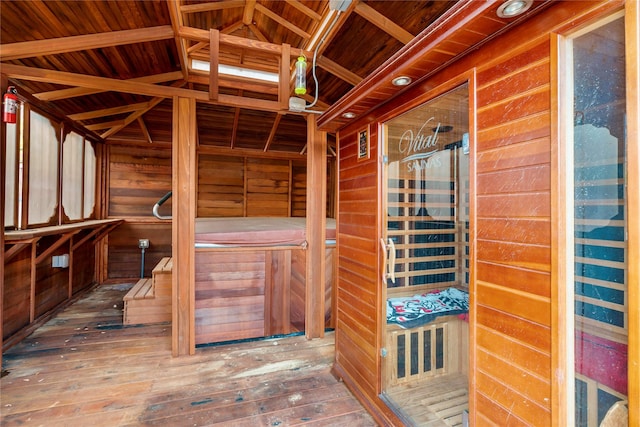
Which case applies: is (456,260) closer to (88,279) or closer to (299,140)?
(299,140)

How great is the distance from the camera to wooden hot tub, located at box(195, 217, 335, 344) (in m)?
2.68

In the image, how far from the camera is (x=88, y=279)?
4215 mm

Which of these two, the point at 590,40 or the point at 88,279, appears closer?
the point at 590,40

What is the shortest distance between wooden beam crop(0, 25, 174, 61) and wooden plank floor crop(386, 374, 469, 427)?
3.10m

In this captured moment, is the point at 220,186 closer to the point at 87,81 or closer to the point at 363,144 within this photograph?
the point at 87,81

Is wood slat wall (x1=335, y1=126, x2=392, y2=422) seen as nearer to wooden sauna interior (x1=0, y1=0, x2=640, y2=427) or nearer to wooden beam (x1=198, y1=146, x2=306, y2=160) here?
wooden sauna interior (x1=0, y1=0, x2=640, y2=427)

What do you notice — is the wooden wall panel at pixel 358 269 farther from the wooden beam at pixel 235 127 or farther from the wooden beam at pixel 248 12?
the wooden beam at pixel 235 127

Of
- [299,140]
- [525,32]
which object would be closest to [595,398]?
[525,32]

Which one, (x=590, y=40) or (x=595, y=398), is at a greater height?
(x=590, y=40)

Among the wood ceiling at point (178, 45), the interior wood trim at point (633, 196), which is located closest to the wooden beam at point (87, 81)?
the wood ceiling at point (178, 45)

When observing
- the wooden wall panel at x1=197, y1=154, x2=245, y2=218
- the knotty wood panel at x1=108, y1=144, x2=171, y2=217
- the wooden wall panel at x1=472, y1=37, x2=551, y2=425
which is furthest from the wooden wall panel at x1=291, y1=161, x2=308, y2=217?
the wooden wall panel at x1=472, y1=37, x2=551, y2=425

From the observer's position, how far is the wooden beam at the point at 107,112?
3.79m

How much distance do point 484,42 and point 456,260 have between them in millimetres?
1095

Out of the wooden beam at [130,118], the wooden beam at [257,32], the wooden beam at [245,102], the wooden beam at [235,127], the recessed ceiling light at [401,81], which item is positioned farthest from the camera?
the wooden beam at [235,127]
